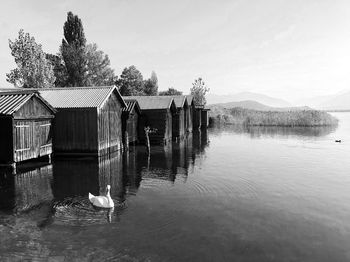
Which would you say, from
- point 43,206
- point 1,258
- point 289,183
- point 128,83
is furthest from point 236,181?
point 128,83

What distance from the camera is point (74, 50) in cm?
7650

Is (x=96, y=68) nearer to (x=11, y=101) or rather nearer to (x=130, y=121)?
(x=130, y=121)

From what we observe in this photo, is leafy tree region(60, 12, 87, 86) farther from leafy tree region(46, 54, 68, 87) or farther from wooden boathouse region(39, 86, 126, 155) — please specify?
wooden boathouse region(39, 86, 126, 155)

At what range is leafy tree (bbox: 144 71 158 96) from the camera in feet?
300

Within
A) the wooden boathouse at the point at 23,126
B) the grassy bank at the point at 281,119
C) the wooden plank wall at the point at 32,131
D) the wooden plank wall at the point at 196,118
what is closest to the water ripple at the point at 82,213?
the wooden boathouse at the point at 23,126

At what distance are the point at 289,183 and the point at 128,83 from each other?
70.5 m

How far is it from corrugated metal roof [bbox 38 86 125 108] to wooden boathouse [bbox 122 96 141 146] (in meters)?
5.40

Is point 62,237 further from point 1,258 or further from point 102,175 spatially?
point 102,175

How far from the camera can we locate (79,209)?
50.4 feet

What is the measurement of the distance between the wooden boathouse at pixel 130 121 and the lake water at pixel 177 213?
1045cm

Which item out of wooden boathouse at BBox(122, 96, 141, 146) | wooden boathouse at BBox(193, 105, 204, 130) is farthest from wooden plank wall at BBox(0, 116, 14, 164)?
wooden boathouse at BBox(193, 105, 204, 130)

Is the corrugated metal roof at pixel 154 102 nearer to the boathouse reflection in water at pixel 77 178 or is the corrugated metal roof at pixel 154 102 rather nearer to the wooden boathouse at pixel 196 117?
→ the boathouse reflection in water at pixel 77 178

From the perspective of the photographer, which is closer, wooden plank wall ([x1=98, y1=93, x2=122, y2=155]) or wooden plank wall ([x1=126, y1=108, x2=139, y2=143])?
wooden plank wall ([x1=98, y1=93, x2=122, y2=155])

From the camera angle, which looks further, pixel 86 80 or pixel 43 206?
pixel 86 80
